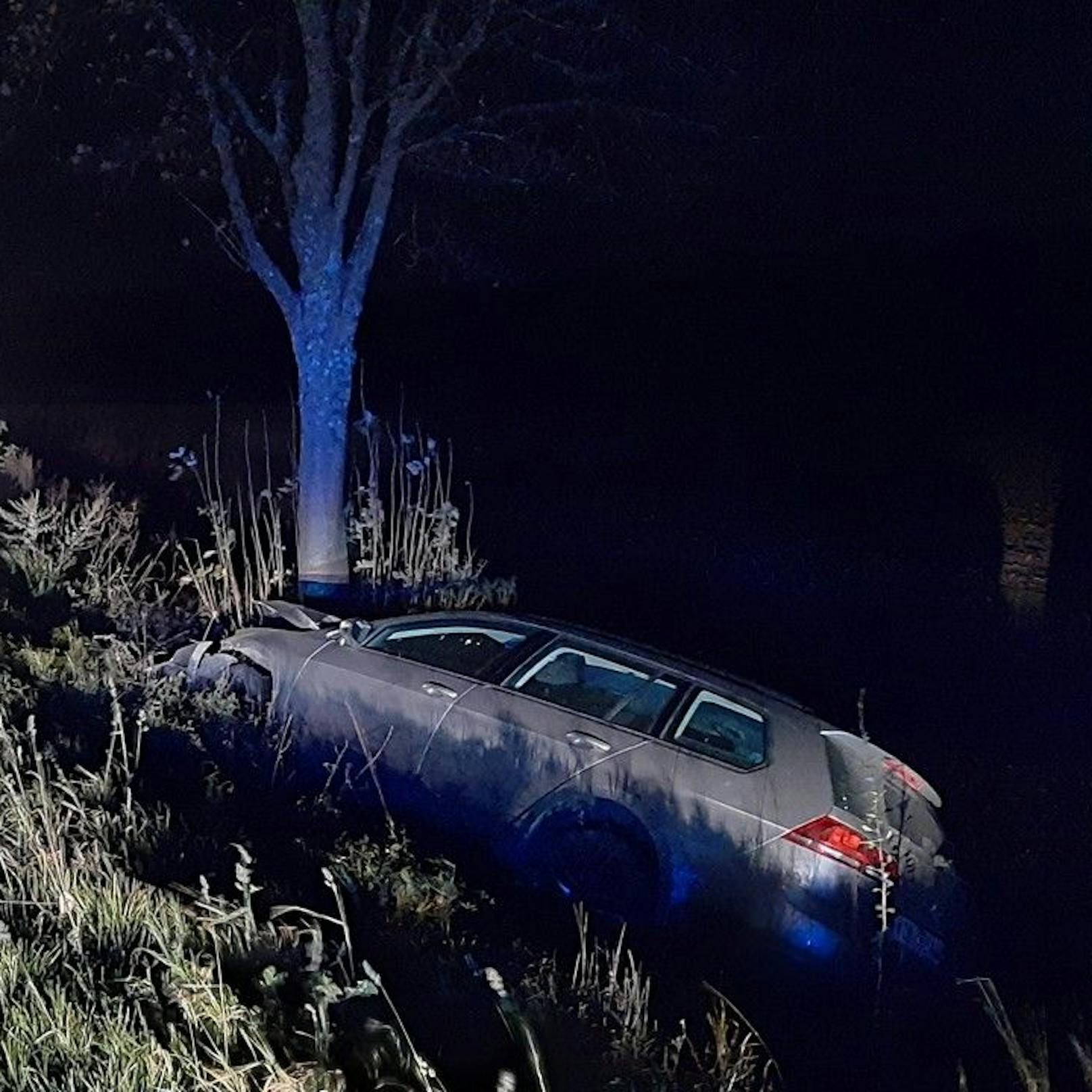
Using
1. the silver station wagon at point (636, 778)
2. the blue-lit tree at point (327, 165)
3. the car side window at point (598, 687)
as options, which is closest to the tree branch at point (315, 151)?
the blue-lit tree at point (327, 165)

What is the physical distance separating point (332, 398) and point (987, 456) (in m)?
6.34

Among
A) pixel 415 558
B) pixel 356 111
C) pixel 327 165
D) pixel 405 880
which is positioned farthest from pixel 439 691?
pixel 356 111

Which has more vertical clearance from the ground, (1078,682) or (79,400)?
(79,400)

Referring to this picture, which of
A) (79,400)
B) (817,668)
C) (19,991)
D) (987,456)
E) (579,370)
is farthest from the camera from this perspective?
(79,400)

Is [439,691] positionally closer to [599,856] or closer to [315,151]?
[599,856]

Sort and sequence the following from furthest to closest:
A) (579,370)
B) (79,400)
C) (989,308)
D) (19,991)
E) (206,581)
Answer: (79,400) → (579,370) → (989,308) → (206,581) → (19,991)

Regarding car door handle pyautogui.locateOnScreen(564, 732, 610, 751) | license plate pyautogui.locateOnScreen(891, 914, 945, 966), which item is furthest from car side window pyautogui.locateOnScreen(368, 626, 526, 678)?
license plate pyautogui.locateOnScreen(891, 914, 945, 966)

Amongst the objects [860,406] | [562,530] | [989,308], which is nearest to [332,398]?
[562,530]

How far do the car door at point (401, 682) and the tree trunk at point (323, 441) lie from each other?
3.70m

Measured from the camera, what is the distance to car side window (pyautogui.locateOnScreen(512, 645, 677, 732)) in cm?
590

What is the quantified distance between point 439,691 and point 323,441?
15.5ft

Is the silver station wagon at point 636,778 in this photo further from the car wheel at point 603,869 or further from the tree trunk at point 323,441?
the tree trunk at point 323,441

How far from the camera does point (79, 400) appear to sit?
2178 cm

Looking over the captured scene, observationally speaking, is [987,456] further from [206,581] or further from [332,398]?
[206,581]
